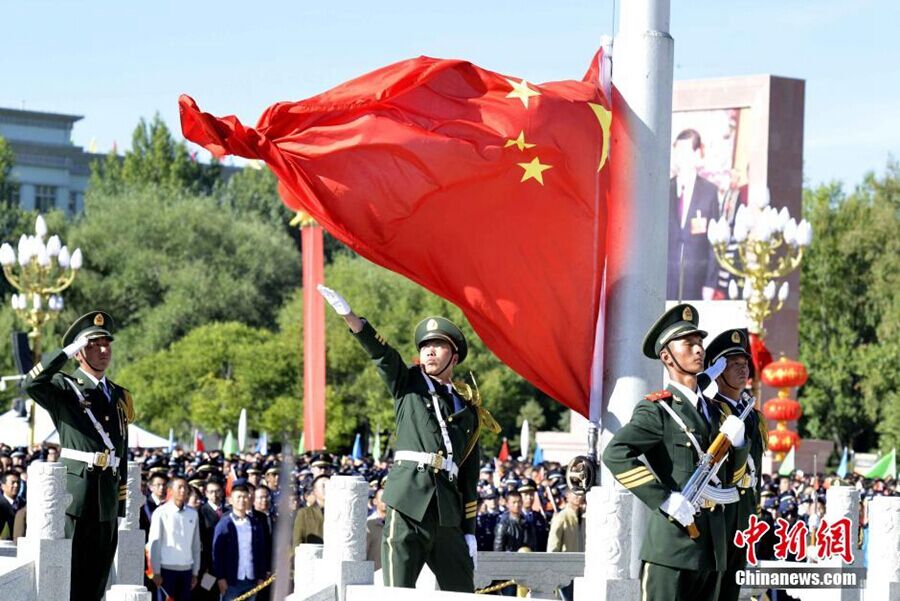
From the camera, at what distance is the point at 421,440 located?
10203 millimetres

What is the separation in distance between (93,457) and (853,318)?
159 ft

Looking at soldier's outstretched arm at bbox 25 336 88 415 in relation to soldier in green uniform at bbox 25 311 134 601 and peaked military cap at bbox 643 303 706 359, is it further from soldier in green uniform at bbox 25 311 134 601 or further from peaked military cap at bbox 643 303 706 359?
peaked military cap at bbox 643 303 706 359

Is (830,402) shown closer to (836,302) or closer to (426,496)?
(836,302)

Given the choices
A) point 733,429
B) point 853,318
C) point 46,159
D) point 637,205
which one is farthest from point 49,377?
point 46,159

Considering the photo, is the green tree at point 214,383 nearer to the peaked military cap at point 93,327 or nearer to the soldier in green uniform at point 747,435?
the peaked military cap at point 93,327

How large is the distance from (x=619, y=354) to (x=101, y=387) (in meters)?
Answer: 3.24

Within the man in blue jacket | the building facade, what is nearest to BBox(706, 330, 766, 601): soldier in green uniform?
the man in blue jacket

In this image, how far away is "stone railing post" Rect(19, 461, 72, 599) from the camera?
1019cm

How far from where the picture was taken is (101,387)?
439 inches

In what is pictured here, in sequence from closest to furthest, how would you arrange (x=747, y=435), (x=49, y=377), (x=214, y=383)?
(x=747, y=435)
(x=49, y=377)
(x=214, y=383)

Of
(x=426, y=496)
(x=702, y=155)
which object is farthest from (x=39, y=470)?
(x=702, y=155)

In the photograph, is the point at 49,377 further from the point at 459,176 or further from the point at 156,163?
the point at 156,163

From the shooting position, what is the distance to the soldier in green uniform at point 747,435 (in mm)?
8609

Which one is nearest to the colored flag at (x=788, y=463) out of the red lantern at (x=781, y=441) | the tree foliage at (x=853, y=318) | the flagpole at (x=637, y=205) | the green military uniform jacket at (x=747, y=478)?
the red lantern at (x=781, y=441)
